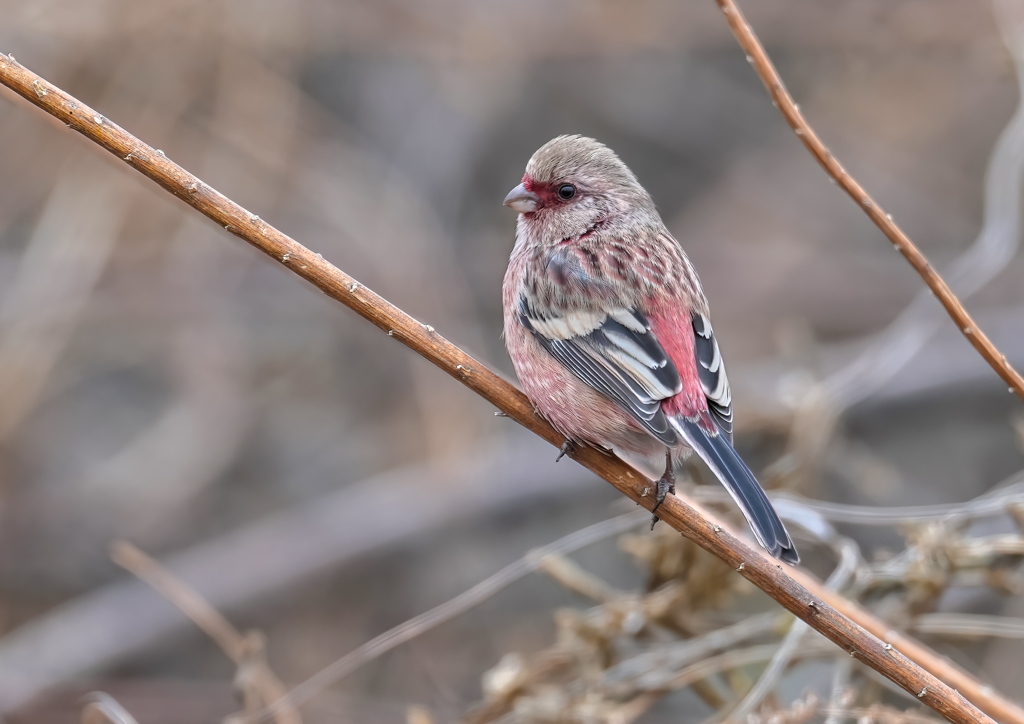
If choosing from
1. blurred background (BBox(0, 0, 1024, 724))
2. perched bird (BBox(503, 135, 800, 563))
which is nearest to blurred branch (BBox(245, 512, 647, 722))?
perched bird (BBox(503, 135, 800, 563))

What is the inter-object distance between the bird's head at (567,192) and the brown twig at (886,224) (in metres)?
1.20

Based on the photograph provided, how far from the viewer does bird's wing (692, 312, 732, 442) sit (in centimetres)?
367

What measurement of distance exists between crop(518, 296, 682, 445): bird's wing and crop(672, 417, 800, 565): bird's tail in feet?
0.27

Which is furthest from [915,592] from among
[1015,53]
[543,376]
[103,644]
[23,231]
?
[23,231]

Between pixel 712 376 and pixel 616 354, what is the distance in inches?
14.0

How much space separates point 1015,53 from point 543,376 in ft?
7.82

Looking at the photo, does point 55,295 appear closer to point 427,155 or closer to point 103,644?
point 103,644

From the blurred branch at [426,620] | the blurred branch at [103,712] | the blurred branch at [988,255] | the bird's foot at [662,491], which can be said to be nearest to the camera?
the bird's foot at [662,491]

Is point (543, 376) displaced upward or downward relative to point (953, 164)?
downward

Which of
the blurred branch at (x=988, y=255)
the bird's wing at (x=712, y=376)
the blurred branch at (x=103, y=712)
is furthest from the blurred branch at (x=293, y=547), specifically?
the bird's wing at (x=712, y=376)

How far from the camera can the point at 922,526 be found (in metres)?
3.88

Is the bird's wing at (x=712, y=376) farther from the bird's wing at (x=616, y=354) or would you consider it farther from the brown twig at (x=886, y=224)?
the brown twig at (x=886, y=224)

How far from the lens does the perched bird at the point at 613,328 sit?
11.4ft

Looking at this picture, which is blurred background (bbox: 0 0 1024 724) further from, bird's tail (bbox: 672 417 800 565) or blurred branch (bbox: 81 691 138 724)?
blurred branch (bbox: 81 691 138 724)
